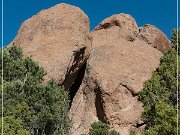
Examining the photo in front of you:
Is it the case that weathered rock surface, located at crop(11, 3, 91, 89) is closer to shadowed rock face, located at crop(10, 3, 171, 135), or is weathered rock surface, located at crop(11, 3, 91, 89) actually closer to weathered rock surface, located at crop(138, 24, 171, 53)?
shadowed rock face, located at crop(10, 3, 171, 135)

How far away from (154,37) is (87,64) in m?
10.8

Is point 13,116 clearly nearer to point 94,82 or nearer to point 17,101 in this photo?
point 17,101

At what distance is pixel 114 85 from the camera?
46.8 metres

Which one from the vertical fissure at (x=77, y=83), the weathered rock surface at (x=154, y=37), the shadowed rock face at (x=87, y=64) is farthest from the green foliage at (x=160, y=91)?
the weathered rock surface at (x=154, y=37)

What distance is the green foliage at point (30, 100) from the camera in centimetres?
2944

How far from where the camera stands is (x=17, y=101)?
2994 centimetres

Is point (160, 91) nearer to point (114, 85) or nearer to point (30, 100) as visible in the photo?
point (30, 100)

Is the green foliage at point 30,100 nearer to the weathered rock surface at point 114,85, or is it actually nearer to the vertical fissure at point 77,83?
the weathered rock surface at point 114,85

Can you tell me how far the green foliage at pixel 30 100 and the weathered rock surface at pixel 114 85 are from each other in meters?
10.9

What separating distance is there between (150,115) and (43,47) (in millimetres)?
17529

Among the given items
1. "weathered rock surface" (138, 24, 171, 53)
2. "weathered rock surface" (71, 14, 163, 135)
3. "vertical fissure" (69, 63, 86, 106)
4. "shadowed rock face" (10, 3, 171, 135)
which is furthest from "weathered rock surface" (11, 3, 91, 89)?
"weathered rock surface" (138, 24, 171, 53)

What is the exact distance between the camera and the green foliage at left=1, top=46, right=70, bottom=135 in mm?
29438

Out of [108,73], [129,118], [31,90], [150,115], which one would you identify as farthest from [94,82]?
[150,115]

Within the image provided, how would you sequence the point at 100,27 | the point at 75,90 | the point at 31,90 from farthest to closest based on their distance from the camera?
the point at 100,27
the point at 75,90
the point at 31,90
